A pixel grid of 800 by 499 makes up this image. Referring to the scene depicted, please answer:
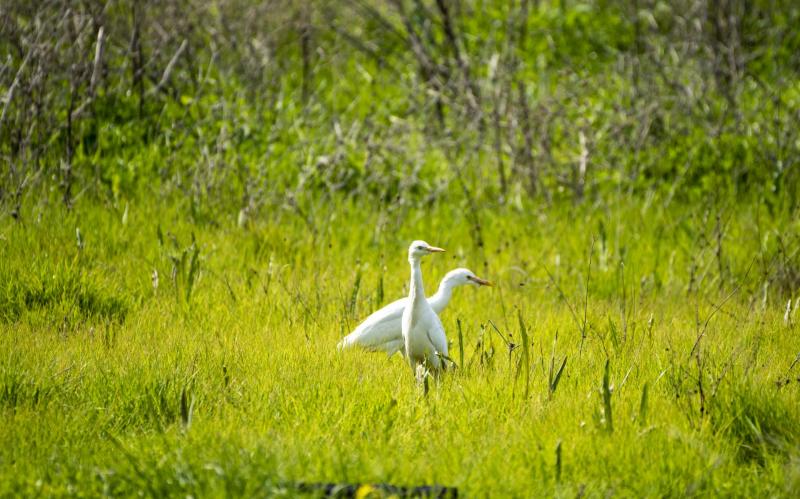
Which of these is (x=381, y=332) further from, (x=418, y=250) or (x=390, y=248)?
(x=390, y=248)

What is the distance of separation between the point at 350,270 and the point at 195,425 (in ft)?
8.56

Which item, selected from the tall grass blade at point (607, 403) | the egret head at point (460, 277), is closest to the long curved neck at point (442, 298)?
the egret head at point (460, 277)

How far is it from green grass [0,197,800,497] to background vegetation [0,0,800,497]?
0.8 inches

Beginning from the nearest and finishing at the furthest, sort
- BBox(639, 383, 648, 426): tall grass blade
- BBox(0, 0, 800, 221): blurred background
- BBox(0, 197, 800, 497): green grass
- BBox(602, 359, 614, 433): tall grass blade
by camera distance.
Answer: BBox(0, 197, 800, 497): green grass
BBox(602, 359, 614, 433): tall grass blade
BBox(639, 383, 648, 426): tall grass blade
BBox(0, 0, 800, 221): blurred background

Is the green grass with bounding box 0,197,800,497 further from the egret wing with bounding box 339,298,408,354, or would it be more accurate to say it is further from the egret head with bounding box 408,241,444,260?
the egret head with bounding box 408,241,444,260

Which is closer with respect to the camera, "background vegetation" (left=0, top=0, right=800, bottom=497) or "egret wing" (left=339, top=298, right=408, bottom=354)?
"background vegetation" (left=0, top=0, right=800, bottom=497)

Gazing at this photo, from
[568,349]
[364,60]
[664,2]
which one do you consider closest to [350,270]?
[568,349]

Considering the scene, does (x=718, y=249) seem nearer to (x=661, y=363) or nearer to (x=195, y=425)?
(x=661, y=363)

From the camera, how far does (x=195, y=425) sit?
403cm

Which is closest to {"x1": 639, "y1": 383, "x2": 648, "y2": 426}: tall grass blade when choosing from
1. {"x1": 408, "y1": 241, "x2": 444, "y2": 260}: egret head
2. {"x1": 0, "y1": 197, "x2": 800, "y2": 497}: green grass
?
{"x1": 0, "y1": 197, "x2": 800, "y2": 497}: green grass

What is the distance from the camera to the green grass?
374cm

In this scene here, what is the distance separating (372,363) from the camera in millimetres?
4961

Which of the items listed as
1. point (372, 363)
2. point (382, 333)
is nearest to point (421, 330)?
point (372, 363)

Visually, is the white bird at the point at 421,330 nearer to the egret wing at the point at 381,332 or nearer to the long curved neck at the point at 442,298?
the egret wing at the point at 381,332
